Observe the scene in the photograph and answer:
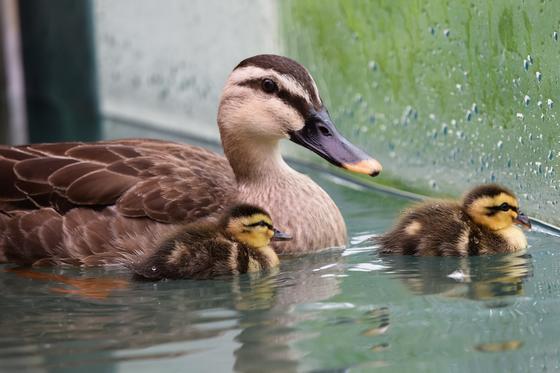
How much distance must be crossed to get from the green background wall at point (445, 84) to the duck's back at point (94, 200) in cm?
152

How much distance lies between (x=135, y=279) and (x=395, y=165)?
2719 millimetres

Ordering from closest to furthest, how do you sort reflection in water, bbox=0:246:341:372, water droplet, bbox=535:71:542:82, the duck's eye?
reflection in water, bbox=0:246:341:372 < the duck's eye < water droplet, bbox=535:71:542:82

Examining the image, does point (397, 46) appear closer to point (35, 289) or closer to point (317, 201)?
point (317, 201)

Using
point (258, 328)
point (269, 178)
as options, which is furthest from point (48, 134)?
point (258, 328)

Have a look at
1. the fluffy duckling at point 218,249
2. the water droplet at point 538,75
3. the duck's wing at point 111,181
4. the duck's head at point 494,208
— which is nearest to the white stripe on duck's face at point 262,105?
the duck's wing at point 111,181

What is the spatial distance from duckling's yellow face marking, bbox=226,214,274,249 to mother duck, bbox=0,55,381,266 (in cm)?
34

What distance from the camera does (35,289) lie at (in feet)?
16.8

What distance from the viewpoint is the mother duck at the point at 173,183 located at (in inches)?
215

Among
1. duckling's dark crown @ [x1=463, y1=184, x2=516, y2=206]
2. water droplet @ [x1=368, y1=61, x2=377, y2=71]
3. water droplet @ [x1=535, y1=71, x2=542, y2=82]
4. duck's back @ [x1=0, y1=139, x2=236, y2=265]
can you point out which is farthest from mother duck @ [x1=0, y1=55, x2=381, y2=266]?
water droplet @ [x1=368, y1=61, x2=377, y2=71]

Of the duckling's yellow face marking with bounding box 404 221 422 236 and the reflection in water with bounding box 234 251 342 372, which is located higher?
the duckling's yellow face marking with bounding box 404 221 422 236

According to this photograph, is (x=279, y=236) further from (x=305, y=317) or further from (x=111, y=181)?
(x=305, y=317)

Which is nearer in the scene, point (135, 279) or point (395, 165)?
point (135, 279)

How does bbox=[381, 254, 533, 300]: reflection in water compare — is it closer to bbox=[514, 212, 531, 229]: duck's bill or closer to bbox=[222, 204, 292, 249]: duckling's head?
bbox=[514, 212, 531, 229]: duck's bill

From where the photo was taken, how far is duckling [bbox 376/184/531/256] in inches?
210
